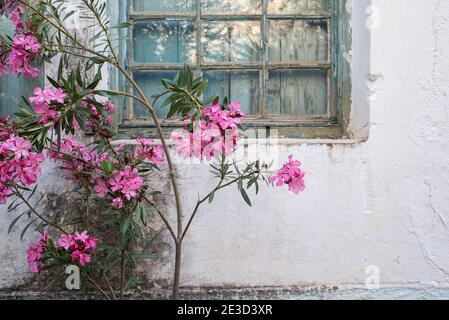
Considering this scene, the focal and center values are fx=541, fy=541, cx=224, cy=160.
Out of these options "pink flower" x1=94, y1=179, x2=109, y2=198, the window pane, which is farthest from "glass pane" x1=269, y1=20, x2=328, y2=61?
"pink flower" x1=94, y1=179, x2=109, y2=198

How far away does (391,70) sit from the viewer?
8.32 ft

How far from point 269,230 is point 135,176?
77 cm

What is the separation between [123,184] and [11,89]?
3.33 feet

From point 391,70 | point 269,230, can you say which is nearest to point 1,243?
point 269,230

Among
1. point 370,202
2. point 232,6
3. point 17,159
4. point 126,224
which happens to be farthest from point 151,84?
point 370,202

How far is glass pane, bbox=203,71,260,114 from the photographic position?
2.79m

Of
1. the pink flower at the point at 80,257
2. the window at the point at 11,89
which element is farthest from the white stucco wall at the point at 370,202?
the pink flower at the point at 80,257

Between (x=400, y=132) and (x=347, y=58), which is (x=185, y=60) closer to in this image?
(x=347, y=58)

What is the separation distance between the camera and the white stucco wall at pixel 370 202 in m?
2.49

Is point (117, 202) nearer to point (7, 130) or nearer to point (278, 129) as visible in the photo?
point (7, 130)

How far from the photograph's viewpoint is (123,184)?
1973 mm

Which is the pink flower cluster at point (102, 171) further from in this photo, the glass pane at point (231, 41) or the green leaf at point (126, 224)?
the glass pane at point (231, 41)

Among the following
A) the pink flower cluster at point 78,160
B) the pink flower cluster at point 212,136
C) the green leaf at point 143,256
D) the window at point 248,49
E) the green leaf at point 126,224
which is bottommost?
the green leaf at point 143,256

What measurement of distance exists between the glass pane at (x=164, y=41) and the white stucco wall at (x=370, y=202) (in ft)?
2.15
